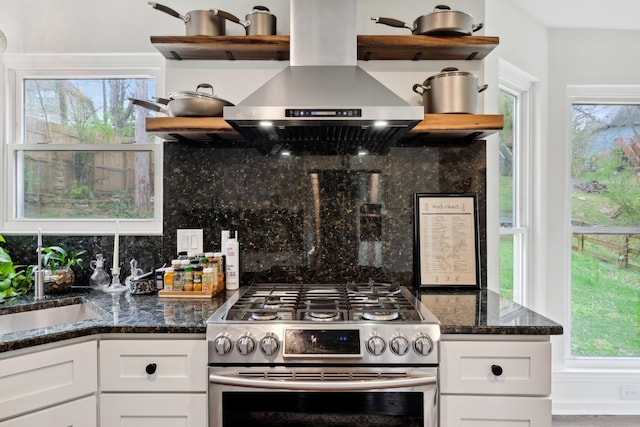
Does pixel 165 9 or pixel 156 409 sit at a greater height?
pixel 165 9

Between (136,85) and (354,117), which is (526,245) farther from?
(136,85)

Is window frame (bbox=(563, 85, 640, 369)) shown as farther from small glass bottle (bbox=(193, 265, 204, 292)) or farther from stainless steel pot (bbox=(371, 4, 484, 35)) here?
small glass bottle (bbox=(193, 265, 204, 292))

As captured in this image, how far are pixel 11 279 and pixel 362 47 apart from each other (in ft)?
6.85

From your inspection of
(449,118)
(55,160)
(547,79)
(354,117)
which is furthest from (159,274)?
(547,79)

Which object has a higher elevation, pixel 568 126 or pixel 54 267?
pixel 568 126

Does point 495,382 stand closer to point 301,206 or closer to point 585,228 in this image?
point 301,206

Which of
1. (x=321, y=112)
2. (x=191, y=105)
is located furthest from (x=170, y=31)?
(x=321, y=112)

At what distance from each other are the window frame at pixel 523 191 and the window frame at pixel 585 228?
297 mm

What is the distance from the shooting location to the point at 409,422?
1.35m

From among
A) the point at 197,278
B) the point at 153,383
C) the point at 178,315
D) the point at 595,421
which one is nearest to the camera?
the point at 153,383

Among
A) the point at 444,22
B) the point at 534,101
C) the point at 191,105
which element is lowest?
the point at 191,105

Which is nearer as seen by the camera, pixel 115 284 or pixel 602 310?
pixel 115 284

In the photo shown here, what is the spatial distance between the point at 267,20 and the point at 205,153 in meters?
0.75

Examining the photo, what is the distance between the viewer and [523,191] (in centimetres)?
259
